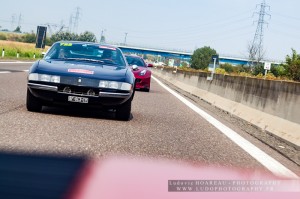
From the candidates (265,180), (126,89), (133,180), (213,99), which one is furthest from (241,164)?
(213,99)

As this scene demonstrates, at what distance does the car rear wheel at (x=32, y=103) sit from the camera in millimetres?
7555

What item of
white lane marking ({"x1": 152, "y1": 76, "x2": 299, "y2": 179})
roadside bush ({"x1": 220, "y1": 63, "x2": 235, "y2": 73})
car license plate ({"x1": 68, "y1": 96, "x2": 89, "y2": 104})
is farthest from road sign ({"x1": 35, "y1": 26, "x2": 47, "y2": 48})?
roadside bush ({"x1": 220, "y1": 63, "x2": 235, "y2": 73})

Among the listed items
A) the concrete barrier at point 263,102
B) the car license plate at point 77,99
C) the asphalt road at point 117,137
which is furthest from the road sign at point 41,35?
the car license plate at point 77,99

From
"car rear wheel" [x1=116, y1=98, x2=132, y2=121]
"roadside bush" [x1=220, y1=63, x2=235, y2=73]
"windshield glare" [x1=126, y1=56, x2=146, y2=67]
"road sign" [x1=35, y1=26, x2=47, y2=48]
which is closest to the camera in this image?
"car rear wheel" [x1=116, y1=98, x2=132, y2=121]

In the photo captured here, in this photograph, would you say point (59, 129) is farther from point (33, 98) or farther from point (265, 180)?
point (265, 180)

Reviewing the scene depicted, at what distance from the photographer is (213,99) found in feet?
46.9

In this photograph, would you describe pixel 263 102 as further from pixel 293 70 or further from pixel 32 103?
pixel 293 70

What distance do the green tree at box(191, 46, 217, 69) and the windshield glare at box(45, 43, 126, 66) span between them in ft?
551

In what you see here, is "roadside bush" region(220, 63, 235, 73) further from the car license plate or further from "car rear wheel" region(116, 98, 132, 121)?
the car license plate

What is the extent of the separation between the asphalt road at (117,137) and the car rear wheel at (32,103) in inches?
5.8

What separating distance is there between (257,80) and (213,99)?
12.9 feet

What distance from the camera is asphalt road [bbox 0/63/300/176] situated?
201 inches

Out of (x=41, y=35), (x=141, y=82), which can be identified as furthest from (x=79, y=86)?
(x=41, y=35)

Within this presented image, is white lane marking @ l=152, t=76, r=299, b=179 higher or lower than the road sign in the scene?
lower
